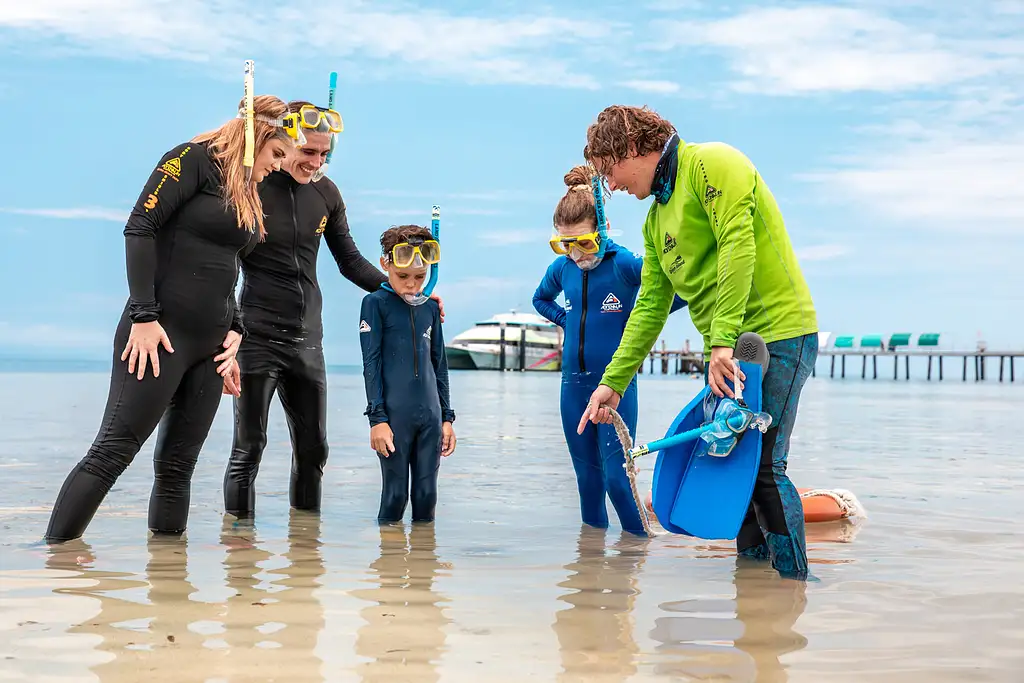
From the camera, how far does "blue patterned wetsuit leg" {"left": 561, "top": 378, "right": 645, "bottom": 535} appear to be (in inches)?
205

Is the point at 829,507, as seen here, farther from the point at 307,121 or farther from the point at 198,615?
the point at 198,615

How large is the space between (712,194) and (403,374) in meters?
2.23

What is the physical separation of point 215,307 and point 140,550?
113 centimetres

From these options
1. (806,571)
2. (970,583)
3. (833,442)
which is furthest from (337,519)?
(833,442)

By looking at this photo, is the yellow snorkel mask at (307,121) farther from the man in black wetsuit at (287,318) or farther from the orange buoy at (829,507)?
the orange buoy at (829,507)

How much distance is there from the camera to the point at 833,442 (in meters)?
12.3

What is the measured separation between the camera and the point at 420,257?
217 inches

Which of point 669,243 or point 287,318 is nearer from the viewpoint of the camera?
point 669,243

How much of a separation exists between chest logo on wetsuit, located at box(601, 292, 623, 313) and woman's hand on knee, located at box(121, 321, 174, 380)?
2160mm

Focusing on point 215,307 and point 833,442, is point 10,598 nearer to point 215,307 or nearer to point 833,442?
point 215,307

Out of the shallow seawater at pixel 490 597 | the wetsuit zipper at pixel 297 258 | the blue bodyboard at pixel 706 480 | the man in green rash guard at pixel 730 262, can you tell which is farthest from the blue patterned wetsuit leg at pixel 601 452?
the wetsuit zipper at pixel 297 258

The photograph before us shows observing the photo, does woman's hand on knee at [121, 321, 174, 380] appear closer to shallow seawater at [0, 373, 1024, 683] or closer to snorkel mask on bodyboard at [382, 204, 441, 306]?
shallow seawater at [0, 373, 1024, 683]

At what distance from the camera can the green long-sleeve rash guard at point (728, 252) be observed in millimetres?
3807

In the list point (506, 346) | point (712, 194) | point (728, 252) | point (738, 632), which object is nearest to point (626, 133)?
point (712, 194)
